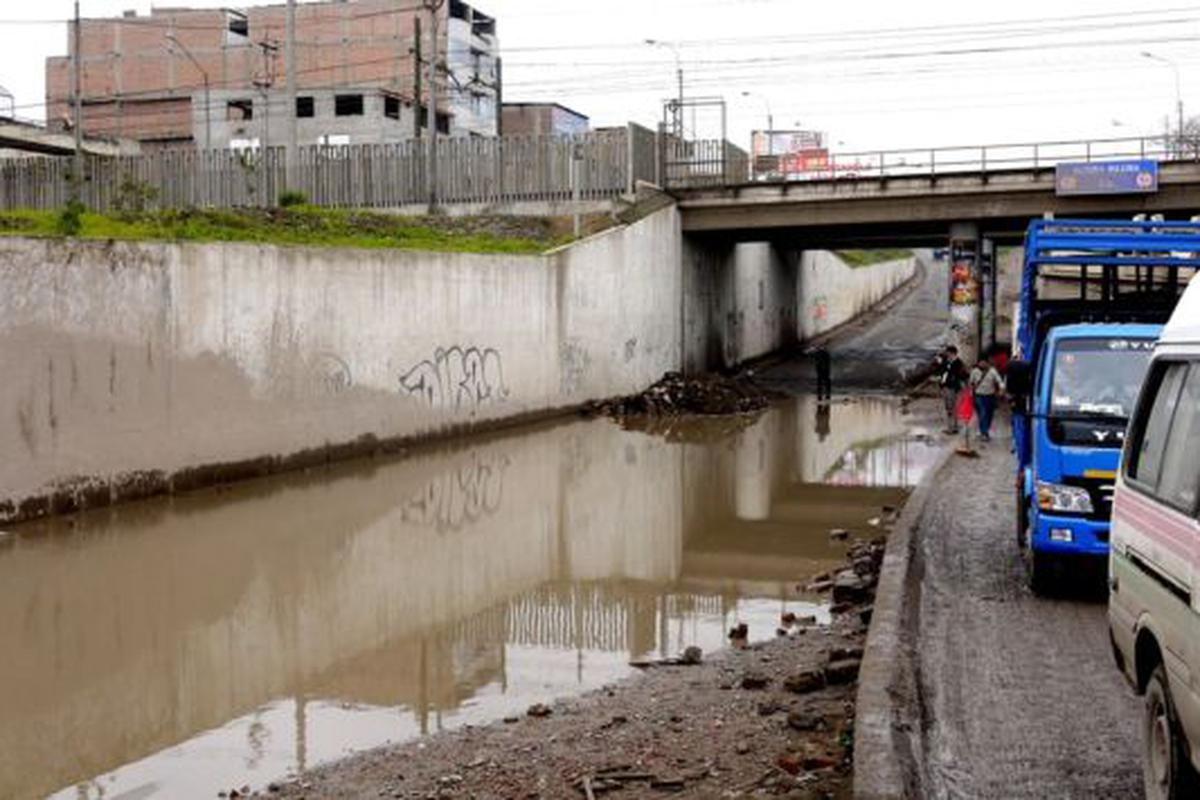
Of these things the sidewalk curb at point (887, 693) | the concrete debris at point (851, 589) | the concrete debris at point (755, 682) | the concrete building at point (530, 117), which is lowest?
the concrete debris at point (851, 589)

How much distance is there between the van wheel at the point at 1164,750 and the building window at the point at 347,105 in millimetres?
69122

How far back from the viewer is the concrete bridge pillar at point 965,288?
38938 millimetres

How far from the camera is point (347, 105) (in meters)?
71.8

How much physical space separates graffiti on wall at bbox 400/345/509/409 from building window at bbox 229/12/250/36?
6245 cm

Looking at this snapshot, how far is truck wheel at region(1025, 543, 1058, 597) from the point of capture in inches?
419

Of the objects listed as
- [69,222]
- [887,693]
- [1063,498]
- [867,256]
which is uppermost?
[867,256]

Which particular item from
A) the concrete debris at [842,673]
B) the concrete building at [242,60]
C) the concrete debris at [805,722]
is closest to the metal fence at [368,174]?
the concrete debris at [842,673]

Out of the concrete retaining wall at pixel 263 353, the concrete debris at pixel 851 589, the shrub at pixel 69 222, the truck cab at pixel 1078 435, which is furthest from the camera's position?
the shrub at pixel 69 222

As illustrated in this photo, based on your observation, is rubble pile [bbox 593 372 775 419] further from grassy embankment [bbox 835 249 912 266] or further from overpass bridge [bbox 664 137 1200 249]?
grassy embankment [bbox 835 249 912 266]

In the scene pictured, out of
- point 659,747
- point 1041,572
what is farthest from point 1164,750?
point 1041,572

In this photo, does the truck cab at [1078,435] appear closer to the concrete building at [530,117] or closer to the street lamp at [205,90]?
the street lamp at [205,90]

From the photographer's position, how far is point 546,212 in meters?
37.3

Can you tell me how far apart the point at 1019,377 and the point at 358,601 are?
6.43 m

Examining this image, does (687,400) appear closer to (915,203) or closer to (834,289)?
(915,203)
